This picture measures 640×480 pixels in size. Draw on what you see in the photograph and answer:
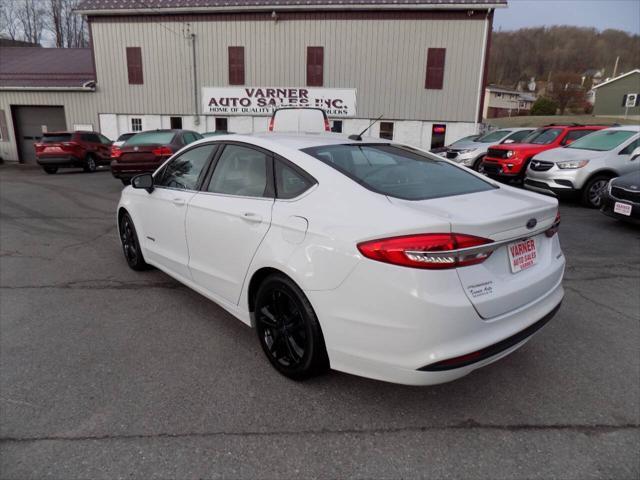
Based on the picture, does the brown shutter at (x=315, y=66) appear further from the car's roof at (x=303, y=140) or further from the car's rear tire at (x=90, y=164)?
the car's roof at (x=303, y=140)

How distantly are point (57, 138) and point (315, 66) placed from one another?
1143cm

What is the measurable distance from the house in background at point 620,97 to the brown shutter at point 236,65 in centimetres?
4762

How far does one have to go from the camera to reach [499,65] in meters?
88.8

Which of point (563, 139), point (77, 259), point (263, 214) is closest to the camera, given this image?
point (263, 214)

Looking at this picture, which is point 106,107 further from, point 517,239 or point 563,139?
point 517,239

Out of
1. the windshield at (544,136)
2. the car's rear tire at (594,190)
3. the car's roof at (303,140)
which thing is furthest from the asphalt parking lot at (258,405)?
the windshield at (544,136)

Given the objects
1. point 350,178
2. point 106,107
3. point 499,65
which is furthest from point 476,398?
point 499,65

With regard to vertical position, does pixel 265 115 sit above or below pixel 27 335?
above

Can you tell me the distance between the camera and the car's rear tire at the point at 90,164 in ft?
54.2

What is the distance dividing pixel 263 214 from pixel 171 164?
181 cm

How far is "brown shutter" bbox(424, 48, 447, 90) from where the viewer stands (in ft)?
66.5

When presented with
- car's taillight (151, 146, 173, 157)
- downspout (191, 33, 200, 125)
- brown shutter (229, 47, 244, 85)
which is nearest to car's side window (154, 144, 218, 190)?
car's taillight (151, 146, 173, 157)

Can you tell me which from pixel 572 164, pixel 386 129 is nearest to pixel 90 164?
pixel 386 129

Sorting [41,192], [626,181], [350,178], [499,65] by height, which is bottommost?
[41,192]
